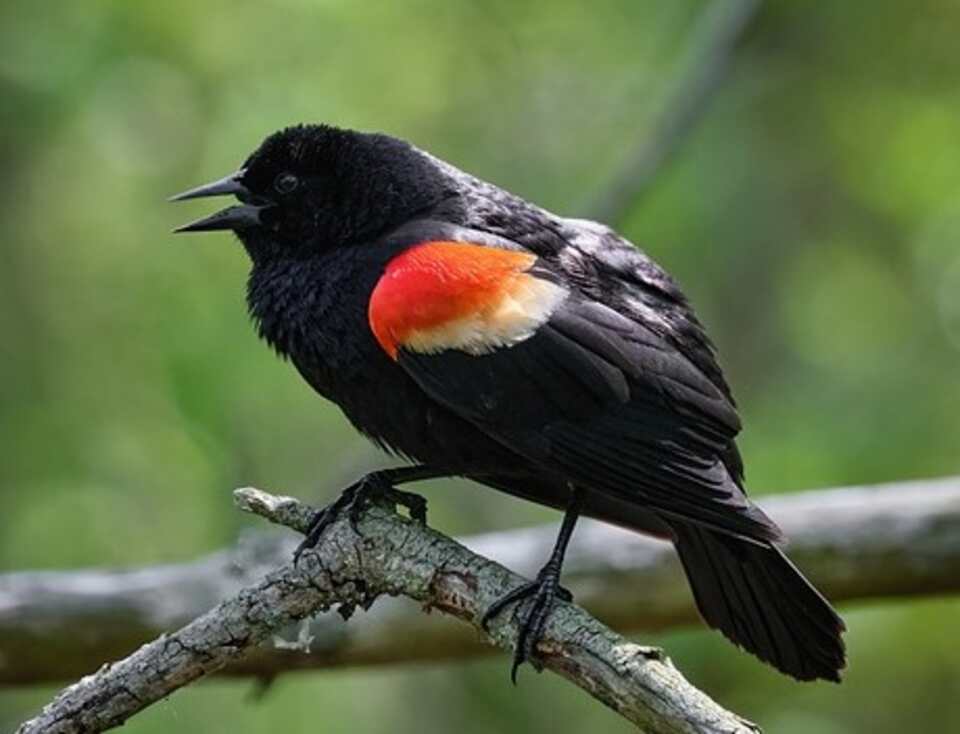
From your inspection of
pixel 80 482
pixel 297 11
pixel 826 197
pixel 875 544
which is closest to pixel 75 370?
pixel 80 482

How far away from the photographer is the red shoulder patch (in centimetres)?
363

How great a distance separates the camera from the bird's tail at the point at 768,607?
368 centimetres

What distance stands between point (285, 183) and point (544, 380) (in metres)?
0.98

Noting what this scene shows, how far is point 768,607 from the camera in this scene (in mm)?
3719

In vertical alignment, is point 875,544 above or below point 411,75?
below

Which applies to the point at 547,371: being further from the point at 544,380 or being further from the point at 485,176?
the point at 485,176

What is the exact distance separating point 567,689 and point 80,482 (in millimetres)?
2431

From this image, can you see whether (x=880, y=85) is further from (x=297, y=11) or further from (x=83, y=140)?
(x=83, y=140)

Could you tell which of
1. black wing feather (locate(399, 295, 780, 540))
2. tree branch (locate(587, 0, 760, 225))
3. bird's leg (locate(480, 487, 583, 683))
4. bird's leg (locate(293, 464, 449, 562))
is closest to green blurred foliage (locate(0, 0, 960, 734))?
tree branch (locate(587, 0, 760, 225))

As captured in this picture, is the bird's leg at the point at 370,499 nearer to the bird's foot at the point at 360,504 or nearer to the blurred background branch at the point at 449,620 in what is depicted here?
the bird's foot at the point at 360,504

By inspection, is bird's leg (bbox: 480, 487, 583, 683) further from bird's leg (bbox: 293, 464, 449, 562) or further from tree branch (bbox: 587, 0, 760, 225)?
tree branch (bbox: 587, 0, 760, 225)

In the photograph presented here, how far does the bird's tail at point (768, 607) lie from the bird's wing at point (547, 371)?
221mm

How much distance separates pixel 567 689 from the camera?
306 inches

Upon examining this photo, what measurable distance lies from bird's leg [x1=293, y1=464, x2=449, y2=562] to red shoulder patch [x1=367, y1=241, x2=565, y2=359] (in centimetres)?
27
